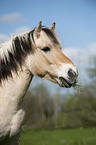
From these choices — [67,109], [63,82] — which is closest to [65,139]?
[63,82]

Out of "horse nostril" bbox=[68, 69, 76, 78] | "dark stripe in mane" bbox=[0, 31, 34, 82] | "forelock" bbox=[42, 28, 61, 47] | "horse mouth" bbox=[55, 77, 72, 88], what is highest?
"forelock" bbox=[42, 28, 61, 47]

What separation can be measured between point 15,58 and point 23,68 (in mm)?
205

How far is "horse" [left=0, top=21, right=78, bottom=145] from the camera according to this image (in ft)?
8.77

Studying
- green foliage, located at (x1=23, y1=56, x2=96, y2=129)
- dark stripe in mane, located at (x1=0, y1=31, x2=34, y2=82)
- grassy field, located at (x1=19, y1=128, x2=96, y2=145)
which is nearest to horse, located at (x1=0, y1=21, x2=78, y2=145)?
dark stripe in mane, located at (x1=0, y1=31, x2=34, y2=82)

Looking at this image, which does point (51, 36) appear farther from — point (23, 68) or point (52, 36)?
point (23, 68)

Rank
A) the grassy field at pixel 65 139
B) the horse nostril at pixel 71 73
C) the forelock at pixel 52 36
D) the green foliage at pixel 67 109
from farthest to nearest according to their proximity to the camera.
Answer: the green foliage at pixel 67 109 < the grassy field at pixel 65 139 < the forelock at pixel 52 36 < the horse nostril at pixel 71 73

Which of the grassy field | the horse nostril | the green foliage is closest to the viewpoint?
the horse nostril

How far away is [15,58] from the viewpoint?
2828 mm

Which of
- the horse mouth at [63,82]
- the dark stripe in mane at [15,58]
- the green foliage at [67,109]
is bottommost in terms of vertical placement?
the green foliage at [67,109]

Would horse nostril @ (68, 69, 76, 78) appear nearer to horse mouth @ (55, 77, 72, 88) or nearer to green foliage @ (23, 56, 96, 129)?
horse mouth @ (55, 77, 72, 88)

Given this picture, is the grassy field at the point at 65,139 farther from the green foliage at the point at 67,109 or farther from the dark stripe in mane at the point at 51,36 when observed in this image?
the green foliage at the point at 67,109

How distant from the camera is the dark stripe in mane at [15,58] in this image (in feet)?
9.19

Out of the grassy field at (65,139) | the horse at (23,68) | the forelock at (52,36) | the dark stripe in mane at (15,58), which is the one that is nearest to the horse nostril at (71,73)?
the horse at (23,68)

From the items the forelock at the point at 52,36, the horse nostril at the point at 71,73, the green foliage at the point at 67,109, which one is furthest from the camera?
the green foliage at the point at 67,109
